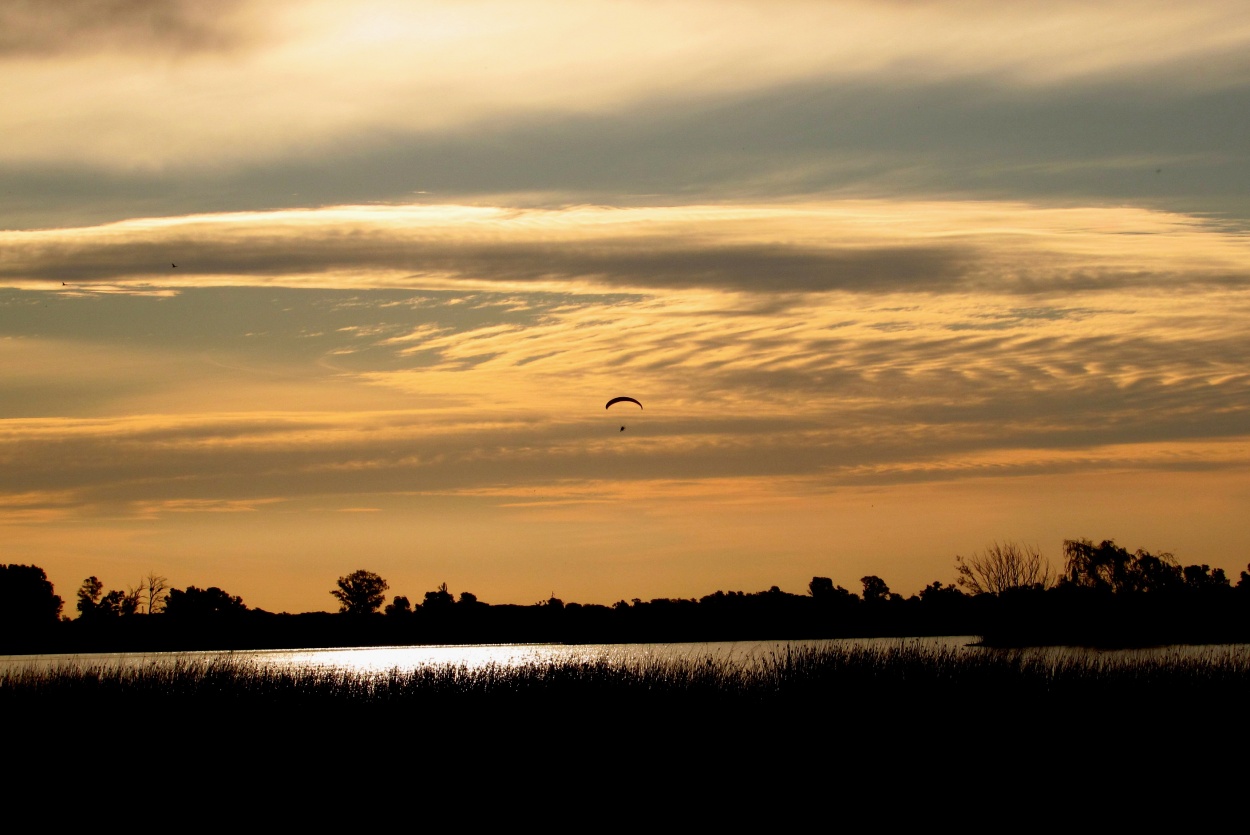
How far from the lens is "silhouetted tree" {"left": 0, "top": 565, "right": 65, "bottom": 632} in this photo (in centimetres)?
9569

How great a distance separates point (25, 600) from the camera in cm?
9988

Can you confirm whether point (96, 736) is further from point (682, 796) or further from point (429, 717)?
point (682, 796)

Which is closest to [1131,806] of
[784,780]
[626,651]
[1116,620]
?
[784,780]

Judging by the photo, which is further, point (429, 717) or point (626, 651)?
point (626, 651)

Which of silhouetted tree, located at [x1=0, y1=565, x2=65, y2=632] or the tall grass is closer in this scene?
the tall grass

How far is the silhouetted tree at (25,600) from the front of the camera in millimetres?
95688

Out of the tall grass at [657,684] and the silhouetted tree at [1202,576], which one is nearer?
the tall grass at [657,684]

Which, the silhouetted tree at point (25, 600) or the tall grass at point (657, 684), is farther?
→ the silhouetted tree at point (25, 600)

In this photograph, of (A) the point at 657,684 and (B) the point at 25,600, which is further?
(B) the point at 25,600

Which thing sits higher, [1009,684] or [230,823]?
[1009,684]

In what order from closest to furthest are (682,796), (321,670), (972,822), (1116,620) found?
(972,822), (682,796), (321,670), (1116,620)

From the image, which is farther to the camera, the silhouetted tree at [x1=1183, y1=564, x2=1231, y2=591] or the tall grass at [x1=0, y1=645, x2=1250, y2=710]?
the silhouetted tree at [x1=1183, y1=564, x2=1231, y2=591]

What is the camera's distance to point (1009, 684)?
21734 millimetres

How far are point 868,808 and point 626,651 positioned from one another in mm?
8539
